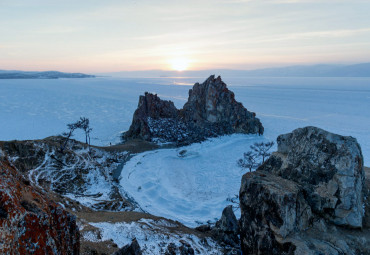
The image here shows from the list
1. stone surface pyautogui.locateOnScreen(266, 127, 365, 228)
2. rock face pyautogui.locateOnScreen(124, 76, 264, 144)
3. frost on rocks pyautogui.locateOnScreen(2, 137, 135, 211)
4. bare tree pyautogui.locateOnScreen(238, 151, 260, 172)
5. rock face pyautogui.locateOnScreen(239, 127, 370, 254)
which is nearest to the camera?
rock face pyautogui.locateOnScreen(239, 127, 370, 254)

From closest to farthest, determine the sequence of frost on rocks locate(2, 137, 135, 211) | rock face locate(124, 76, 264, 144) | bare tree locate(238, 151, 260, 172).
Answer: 1. frost on rocks locate(2, 137, 135, 211)
2. bare tree locate(238, 151, 260, 172)
3. rock face locate(124, 76, 264, 144)

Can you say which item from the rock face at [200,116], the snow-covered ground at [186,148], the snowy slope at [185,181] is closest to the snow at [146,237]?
the snowy slope at [185,181]

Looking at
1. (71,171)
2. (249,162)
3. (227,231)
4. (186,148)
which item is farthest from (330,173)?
(186,148)

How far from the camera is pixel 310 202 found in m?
14.4

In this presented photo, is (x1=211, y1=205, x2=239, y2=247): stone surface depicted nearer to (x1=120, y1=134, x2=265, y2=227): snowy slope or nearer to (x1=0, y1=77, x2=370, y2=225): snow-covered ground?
(x1=120, y1=134, x2=265, y2=227): snowy slope

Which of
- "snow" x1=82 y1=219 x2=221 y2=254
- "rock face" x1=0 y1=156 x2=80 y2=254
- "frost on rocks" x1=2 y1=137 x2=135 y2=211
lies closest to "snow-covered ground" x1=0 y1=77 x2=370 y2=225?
"frost on rocks" x1=2 y1=137 x2=135 y2=211

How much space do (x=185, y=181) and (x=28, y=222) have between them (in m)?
32.1

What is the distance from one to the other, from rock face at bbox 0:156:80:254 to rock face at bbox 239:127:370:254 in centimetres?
1069

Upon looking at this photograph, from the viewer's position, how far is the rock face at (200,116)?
62.1 meters

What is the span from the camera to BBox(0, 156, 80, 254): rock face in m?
6.08

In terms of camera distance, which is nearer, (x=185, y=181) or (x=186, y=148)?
(x=185, y=181)

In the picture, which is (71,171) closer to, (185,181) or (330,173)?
(185,181)

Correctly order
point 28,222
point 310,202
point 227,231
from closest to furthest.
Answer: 1. point 28,222
2. point 310,202
3. point 227,231

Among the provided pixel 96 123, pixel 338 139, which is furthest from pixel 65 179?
pixel 96 123
